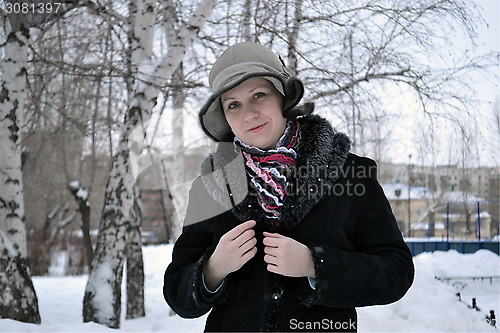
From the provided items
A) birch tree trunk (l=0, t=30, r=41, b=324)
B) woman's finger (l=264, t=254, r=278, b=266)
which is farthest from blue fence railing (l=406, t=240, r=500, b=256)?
woman's finger (l=264, t=254, r=278, b=266)

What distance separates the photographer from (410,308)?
5148mm

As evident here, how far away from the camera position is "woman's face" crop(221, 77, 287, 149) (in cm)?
139

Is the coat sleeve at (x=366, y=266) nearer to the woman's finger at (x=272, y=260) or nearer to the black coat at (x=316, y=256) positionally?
the black coat at (x=316, y=256)

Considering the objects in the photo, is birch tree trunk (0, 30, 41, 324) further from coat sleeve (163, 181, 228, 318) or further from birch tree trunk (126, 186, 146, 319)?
coat sleeve (163, 181, 228, 318)

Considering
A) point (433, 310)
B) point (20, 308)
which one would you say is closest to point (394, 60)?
point (433, 310)

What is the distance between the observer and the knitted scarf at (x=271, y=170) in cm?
137

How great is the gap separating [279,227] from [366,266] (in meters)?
0.31

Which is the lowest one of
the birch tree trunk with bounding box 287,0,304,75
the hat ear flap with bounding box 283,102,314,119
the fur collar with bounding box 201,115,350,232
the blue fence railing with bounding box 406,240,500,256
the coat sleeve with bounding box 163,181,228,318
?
the blue fence railing with bounding box 406,240,500,256

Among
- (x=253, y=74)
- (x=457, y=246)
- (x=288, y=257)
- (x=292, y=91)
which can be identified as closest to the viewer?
(x=288, y=257)

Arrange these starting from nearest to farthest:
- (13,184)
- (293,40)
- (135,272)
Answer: (13,184), (293,40), (135,272)

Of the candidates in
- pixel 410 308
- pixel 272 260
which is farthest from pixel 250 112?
pixel 410 308

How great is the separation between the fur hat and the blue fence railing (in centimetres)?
1360

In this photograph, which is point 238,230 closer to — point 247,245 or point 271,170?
point 247,245

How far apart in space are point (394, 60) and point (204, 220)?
501 centimetres
